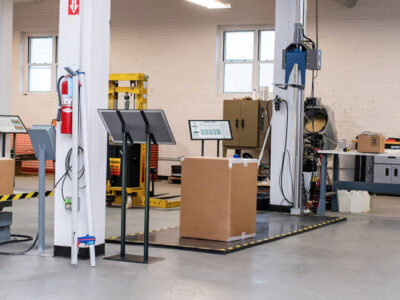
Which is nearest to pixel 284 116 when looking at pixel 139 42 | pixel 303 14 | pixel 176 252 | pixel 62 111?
pixel 303 14

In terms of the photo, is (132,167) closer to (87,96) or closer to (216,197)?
(216,197)

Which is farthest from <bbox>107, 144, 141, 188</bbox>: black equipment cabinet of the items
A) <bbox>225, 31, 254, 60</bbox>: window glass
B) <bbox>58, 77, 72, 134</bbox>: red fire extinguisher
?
<bbox>225, 31, 254, 60</bbox>: window glass

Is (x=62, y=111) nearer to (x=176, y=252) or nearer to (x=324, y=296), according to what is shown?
(x=176, y=252)

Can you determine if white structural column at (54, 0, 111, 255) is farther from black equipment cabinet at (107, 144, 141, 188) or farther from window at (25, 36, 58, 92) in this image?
window at (25, 36, 58, 92)

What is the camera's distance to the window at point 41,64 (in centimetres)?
1531

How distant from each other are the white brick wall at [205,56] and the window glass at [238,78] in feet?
0.94

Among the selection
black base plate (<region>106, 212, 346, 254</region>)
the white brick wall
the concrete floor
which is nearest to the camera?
the concrete floor

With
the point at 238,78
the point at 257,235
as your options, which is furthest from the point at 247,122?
the point at 257,235

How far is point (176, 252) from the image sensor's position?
5.65 m

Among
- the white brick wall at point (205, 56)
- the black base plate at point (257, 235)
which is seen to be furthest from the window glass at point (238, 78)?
the black base plate at point (257, 235)

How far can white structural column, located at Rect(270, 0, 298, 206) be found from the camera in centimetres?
865

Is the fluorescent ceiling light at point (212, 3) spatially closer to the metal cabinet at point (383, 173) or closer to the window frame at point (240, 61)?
the window frame at point (240, 61)

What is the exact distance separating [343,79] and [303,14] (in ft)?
13.1

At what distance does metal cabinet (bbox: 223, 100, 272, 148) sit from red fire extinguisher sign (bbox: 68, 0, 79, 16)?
6633 mm
